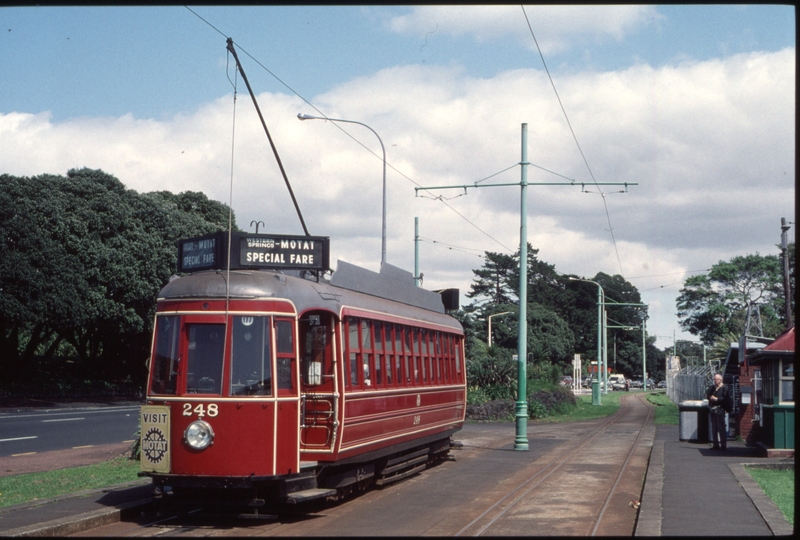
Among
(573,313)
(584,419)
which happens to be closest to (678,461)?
(584,419)

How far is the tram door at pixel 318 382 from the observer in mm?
12164

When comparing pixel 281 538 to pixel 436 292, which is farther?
pixel 436 292

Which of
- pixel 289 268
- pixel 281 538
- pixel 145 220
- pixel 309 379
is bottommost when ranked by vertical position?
pixel 281 538

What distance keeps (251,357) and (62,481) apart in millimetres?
5359

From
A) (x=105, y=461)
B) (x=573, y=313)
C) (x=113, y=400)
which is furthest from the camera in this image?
(x=573, y=313)

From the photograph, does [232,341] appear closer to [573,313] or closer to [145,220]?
[145,220]

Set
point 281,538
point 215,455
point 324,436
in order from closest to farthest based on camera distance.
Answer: point 281,538 → point 215,455 → point 324,436

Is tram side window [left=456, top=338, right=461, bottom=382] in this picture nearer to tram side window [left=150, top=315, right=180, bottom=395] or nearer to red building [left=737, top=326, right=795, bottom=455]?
red building [left=737, top=326, right=795, bottom=455]

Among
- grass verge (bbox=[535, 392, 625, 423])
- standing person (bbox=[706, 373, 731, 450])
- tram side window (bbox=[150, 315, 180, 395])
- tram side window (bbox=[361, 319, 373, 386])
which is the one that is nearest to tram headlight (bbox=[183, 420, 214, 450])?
tram side window (bbox=[150, 315, 180, 395])

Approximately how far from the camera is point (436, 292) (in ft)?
66.9

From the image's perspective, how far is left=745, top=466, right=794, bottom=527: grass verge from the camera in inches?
466

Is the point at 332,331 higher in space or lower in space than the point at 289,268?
lower

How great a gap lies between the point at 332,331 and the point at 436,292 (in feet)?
26.6

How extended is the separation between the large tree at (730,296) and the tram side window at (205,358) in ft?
233
